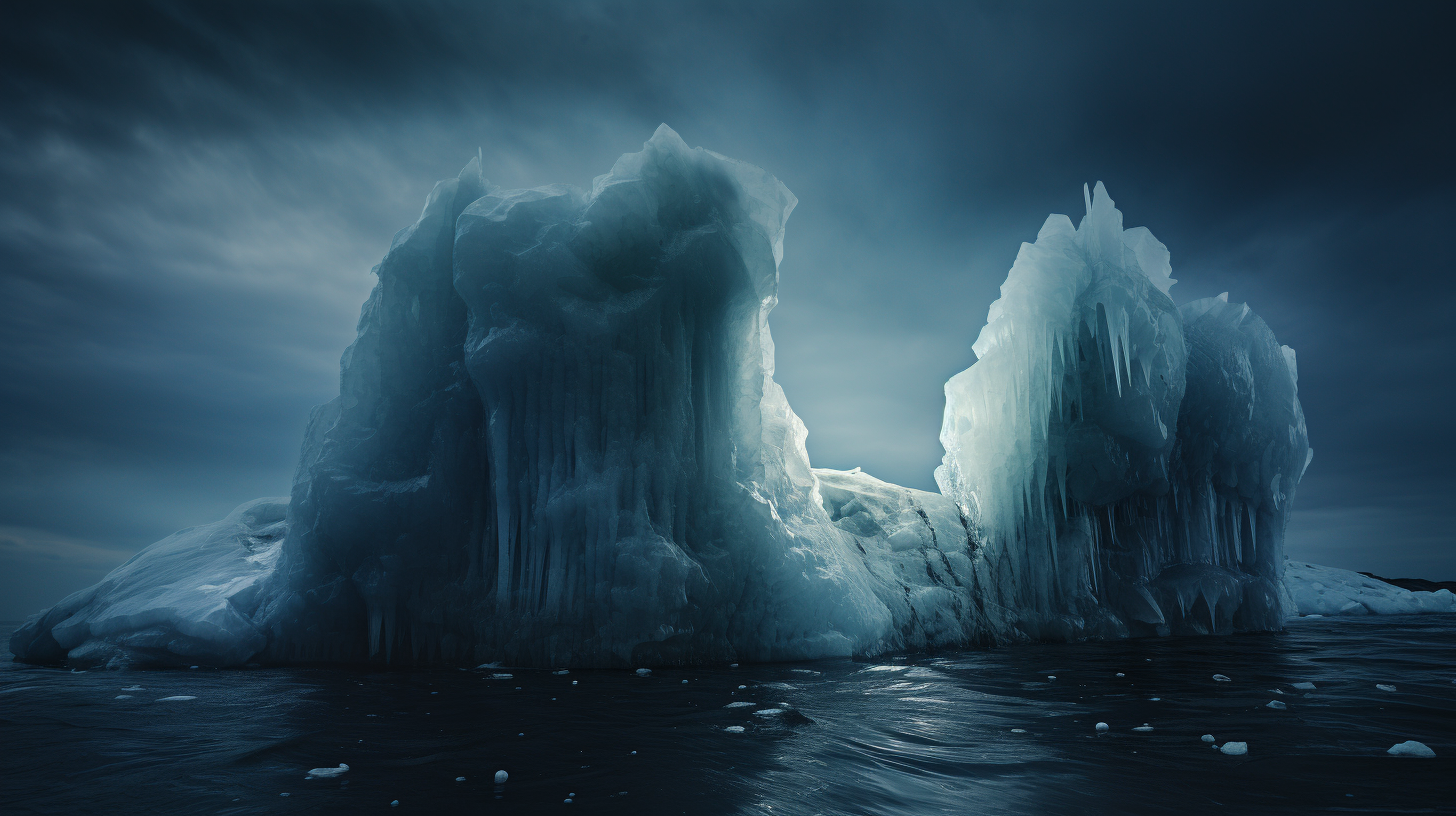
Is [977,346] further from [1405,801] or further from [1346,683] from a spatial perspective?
[1405,801]

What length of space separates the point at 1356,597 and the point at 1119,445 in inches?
841

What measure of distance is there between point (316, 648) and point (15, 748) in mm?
5572

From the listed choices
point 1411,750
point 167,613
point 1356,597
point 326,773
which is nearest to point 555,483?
point 167,613

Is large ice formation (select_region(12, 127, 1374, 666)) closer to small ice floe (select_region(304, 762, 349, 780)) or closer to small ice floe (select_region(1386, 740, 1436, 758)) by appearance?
small ice floe (select_region(304, 762, 349, 780))

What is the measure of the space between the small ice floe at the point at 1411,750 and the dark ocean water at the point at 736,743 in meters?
0.07

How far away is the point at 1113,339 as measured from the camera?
38.3 ft

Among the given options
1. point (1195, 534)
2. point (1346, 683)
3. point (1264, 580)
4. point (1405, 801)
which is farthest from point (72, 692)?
point (1264, 580)

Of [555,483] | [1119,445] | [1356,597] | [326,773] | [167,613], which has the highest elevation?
[1119,445]

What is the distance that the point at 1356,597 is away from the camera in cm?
2492

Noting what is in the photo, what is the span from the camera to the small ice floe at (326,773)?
3.52m

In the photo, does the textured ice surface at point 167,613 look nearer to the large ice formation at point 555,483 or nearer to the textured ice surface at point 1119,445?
the large ice formation at point 555,483

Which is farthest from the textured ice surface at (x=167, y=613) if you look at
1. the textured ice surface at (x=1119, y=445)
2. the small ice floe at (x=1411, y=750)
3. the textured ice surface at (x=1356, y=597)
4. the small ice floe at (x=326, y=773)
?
the textured ice surface at (x=1356, y=597)

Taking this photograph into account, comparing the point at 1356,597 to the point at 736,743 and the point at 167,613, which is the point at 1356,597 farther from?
the point at 167,613

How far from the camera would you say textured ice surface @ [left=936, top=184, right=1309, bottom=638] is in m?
12.4
